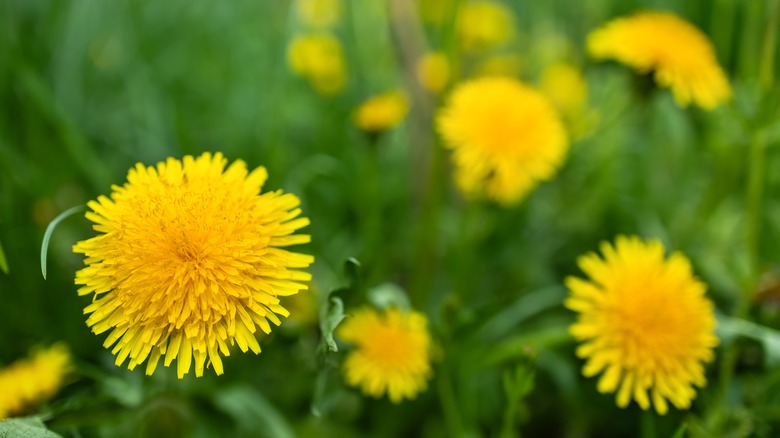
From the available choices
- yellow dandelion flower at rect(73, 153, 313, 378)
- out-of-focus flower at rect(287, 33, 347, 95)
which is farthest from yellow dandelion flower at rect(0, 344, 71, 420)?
out-of-focus flower at rect(287, 33, 347, 95)

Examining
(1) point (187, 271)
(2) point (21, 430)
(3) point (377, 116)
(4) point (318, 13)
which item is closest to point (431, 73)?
(3) point (377, 116)

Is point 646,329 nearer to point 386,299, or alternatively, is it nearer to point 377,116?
point 386,299

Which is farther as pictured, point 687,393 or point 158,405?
point 158,405

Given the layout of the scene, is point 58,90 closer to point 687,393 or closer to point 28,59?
point 28,59

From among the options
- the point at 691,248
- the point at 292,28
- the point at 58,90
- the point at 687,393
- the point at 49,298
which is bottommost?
the point at 691,248

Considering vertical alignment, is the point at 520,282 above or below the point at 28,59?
below

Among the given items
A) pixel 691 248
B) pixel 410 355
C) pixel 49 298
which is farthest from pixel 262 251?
pixel 691 248
